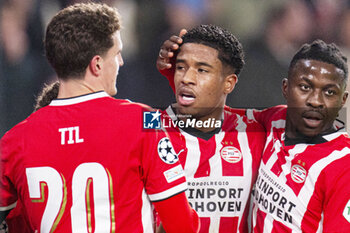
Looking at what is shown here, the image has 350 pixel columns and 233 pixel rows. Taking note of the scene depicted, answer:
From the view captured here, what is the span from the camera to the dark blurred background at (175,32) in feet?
5.61

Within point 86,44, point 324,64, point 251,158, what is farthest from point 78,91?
point 324,64

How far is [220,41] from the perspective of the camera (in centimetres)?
152

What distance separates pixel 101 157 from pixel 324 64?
891mm

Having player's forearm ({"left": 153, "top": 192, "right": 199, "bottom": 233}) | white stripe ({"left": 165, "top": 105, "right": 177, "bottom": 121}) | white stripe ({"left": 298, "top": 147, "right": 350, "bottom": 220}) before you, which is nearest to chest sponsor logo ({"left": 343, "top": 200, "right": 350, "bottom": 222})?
white stripe ({"left": 298, "top": 147, "right": 350, "bottom": 220})

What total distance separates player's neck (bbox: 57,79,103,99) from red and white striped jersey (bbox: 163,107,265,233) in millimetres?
520

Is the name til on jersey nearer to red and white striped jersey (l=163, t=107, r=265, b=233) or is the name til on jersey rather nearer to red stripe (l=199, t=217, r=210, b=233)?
red and white striped jersey (l=163, t=107, r=265, b=233)

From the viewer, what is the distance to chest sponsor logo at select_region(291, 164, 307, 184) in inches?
50.8

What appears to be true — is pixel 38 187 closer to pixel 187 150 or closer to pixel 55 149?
pixel 55 149

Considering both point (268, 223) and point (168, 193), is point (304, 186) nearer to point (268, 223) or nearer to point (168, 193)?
point (268, 223)

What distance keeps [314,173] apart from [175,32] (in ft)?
3.14

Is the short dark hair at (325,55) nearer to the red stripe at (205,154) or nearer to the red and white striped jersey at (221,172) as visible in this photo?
the red and white striped jersey at (221,172)

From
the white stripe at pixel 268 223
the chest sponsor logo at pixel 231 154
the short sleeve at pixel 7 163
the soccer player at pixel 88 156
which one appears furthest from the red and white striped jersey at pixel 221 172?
the short sleeve at pixel 7 163

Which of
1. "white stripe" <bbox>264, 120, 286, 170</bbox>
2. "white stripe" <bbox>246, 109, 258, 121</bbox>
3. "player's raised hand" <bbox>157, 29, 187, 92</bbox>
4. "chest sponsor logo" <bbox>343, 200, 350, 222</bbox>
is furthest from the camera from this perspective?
"white stripe" <bbox>246, 109, 258, 121</bbox>

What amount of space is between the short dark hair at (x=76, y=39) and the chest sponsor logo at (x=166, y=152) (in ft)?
1.09
